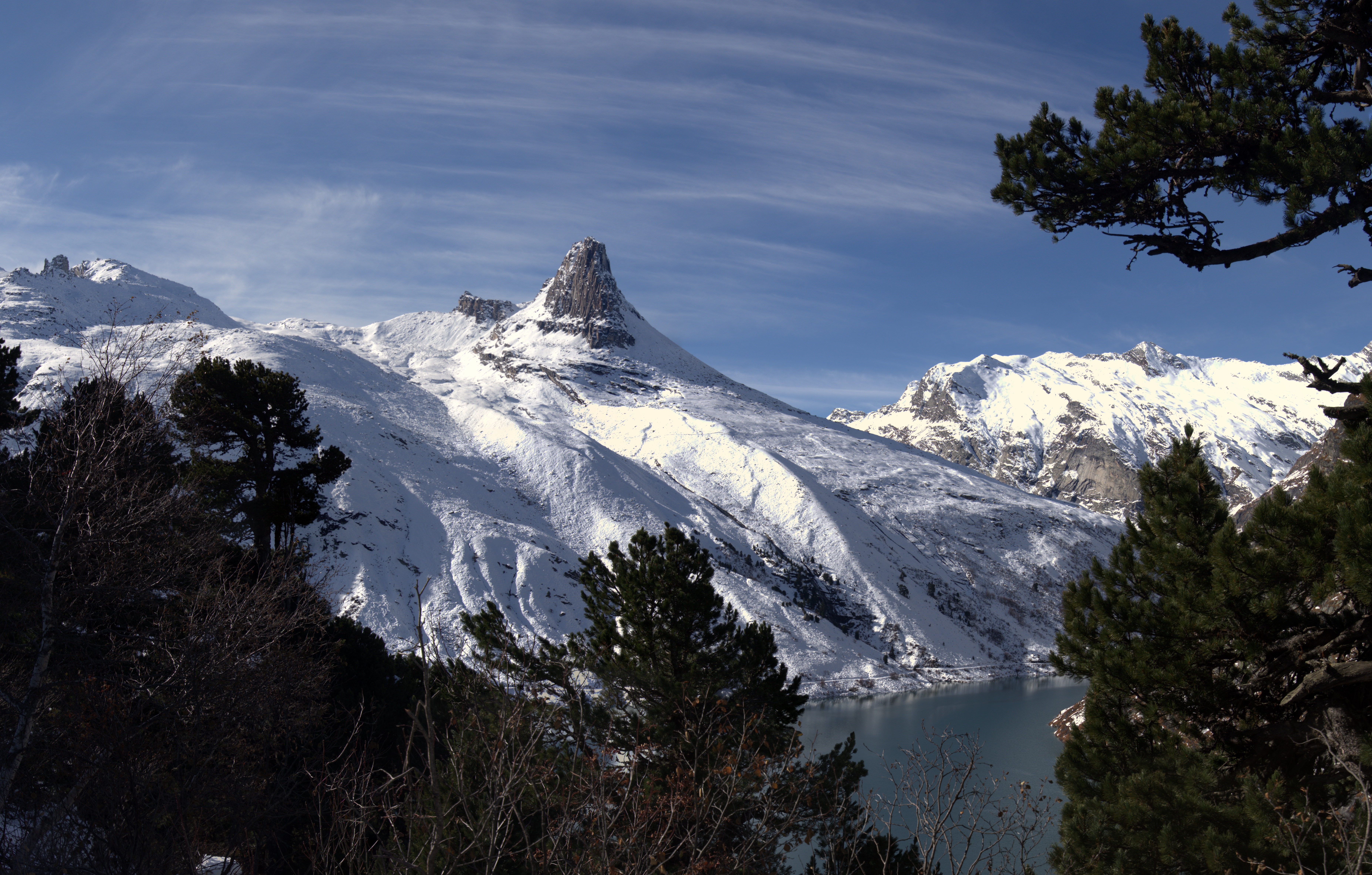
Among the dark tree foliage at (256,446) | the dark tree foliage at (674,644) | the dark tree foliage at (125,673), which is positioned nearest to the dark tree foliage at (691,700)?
the dark tree foliage at (674,644)

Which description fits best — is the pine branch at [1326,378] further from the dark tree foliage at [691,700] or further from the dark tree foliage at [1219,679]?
the dark tree foliage at [691,700]

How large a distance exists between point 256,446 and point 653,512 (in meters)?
68.5

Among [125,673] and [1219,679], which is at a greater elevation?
[1219,679]

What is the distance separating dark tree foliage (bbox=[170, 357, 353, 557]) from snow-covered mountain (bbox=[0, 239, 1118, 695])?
94.6 ft

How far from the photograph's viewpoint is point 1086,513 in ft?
473

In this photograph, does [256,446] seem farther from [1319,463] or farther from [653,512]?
[653,512]

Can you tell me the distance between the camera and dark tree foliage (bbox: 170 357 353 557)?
24.4 meters

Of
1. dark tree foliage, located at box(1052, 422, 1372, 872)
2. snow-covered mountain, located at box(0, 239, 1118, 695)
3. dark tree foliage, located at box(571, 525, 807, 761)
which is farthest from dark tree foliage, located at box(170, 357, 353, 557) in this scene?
snow-covered mountain, located at box(0, 239, 1118, 695)

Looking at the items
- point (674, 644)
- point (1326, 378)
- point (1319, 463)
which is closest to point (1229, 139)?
point (1326, 378)

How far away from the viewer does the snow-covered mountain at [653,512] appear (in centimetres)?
6969

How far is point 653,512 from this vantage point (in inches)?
3676

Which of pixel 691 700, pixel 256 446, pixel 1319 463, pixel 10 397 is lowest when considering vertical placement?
pixel 691 700

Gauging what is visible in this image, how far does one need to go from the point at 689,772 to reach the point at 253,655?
26.6 feet

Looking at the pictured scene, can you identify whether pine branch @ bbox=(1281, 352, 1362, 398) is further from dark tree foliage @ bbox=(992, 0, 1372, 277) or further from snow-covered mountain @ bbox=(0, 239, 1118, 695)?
snow-covered mountain @ bbox=(0, 239, 1118, 695)
